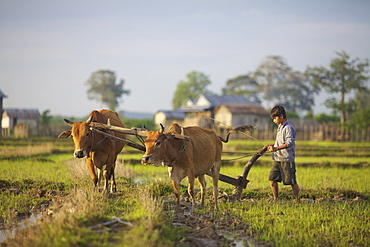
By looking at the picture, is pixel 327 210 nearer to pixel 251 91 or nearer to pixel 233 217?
pixel 233 217

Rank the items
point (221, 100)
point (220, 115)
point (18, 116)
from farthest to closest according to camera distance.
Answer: point (221, 100) → point (18, 116) → point (220, 115)

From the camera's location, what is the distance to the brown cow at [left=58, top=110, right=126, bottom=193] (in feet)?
25.2

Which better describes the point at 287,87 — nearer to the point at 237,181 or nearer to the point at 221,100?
the point at 221,100

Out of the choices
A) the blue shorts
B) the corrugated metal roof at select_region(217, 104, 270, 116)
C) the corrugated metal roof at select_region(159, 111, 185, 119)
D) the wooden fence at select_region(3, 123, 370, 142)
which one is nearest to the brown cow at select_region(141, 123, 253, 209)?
the blue shorts

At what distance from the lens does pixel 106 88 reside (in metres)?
80.1

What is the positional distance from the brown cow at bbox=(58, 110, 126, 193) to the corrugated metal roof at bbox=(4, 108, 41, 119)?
44.8m

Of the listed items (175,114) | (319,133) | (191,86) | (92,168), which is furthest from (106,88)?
(92,168)

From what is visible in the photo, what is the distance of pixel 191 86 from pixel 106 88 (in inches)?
642

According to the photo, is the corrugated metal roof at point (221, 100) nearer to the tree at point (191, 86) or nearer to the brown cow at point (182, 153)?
Result: the tree at point (191, 86)

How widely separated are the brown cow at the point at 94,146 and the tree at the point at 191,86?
234 ft

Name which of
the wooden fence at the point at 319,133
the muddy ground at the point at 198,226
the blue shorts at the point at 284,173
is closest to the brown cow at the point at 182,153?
the muddy ground at the point at 198,226

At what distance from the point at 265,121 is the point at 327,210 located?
1591 inches

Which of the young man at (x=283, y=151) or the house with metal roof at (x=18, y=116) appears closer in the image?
the young man at (x=283, y=151)

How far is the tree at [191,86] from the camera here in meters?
80.9
